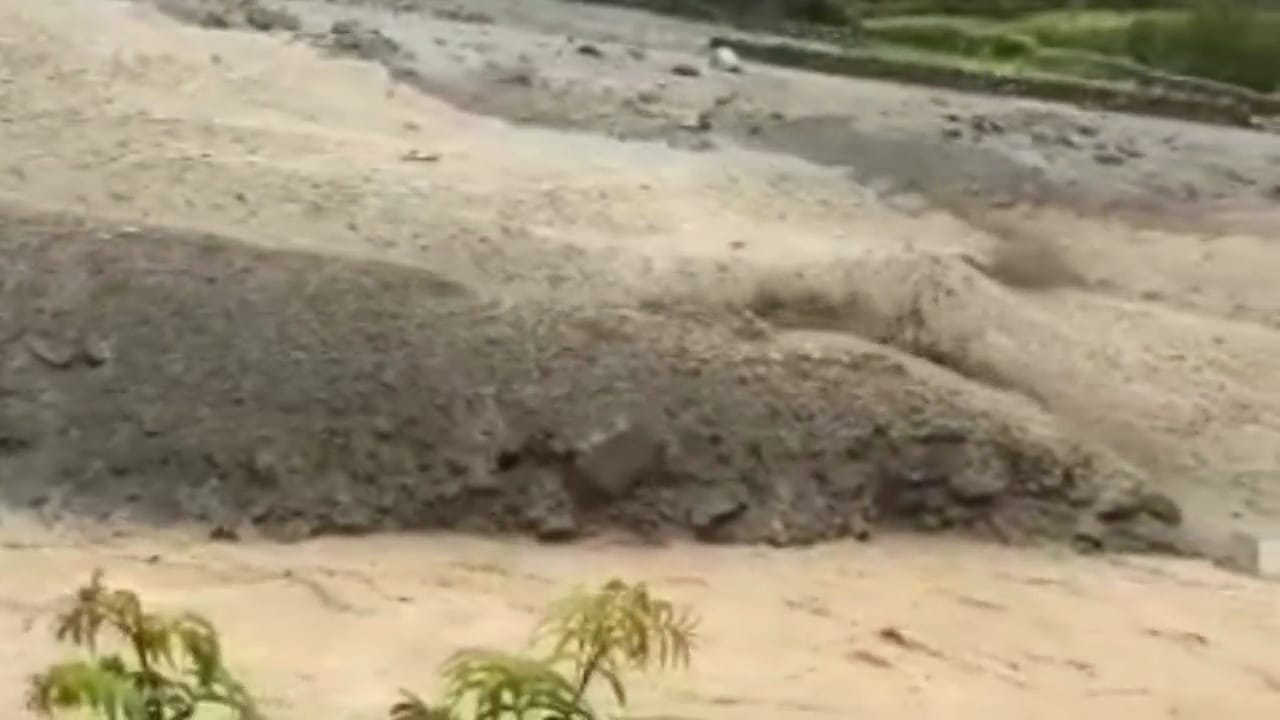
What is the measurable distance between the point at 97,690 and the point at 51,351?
4383 millimetres

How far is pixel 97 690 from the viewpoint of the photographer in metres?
2.75

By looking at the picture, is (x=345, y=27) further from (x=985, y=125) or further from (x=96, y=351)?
(x=96, y=351)

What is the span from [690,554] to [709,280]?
4.36 ft

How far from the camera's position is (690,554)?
6711mm

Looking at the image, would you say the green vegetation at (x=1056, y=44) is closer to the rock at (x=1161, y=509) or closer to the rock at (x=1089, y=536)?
the rock at (x=1161, y=509)

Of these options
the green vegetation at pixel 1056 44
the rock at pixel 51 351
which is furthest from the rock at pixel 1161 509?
the green vegetation at pixel 1056 44

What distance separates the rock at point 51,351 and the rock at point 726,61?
16.8ft

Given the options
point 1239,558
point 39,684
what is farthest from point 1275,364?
point 39,684

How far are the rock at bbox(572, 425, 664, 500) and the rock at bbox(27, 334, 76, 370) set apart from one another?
1547 millimetres

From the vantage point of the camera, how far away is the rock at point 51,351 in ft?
22.8

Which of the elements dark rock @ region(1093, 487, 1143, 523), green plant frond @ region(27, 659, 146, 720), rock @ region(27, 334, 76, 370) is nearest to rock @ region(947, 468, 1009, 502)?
dark rock @ region(1093, 487, 1143, 523)

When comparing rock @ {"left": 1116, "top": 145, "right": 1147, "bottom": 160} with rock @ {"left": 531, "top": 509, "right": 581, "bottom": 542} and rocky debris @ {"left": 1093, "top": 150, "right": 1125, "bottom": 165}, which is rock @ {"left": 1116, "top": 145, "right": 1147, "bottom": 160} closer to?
rocky debris @ {"left": 1093, "top": 150, "right": 1125, "bottom": 165}

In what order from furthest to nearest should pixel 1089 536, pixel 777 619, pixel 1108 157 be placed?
pixel 1108 157 < pixel 1089 536 < pixel 777 619

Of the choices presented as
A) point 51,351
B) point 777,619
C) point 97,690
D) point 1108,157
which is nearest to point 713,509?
point 777,619
